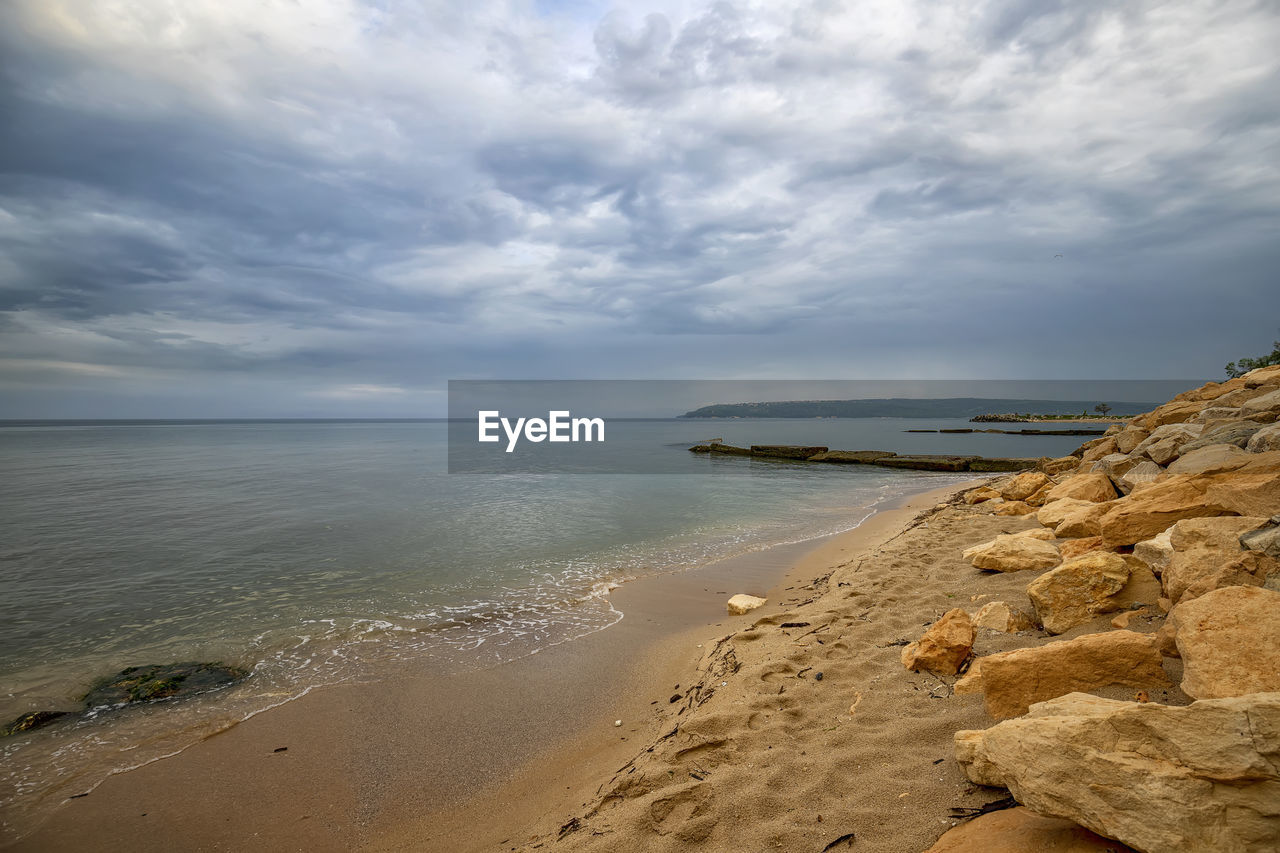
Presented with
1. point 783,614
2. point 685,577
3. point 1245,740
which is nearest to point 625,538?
point 685,577

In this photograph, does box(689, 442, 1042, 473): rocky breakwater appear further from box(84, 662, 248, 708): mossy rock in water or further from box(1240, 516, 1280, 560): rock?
box(84, 662, 248, 708): mossy rock in water

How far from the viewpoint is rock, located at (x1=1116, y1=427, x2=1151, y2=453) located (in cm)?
1245

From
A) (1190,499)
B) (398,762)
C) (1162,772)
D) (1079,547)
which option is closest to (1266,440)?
(1190,499)

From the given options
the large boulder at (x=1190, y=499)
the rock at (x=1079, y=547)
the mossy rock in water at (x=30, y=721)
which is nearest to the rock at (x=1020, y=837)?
the large boulder at (x=1190, y=499)

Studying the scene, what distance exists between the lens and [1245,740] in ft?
6.53

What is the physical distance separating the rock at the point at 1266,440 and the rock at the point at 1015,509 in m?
4.67

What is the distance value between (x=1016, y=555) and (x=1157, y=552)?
2092 mm

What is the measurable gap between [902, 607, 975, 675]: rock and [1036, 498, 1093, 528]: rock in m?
4.85

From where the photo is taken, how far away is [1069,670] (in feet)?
10.8

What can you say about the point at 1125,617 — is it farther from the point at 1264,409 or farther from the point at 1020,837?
the point at 1264,409

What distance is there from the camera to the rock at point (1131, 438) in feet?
40.8

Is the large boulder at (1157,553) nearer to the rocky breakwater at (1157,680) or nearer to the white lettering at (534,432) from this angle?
the rocky breakwater at (1157,680)

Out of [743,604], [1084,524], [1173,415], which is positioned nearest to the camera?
[1084,524]

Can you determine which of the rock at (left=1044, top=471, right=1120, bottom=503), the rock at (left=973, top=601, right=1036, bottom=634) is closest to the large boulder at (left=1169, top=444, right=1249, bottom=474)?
the rock at (left=1044, top=471, right=1120, bottom=503)
